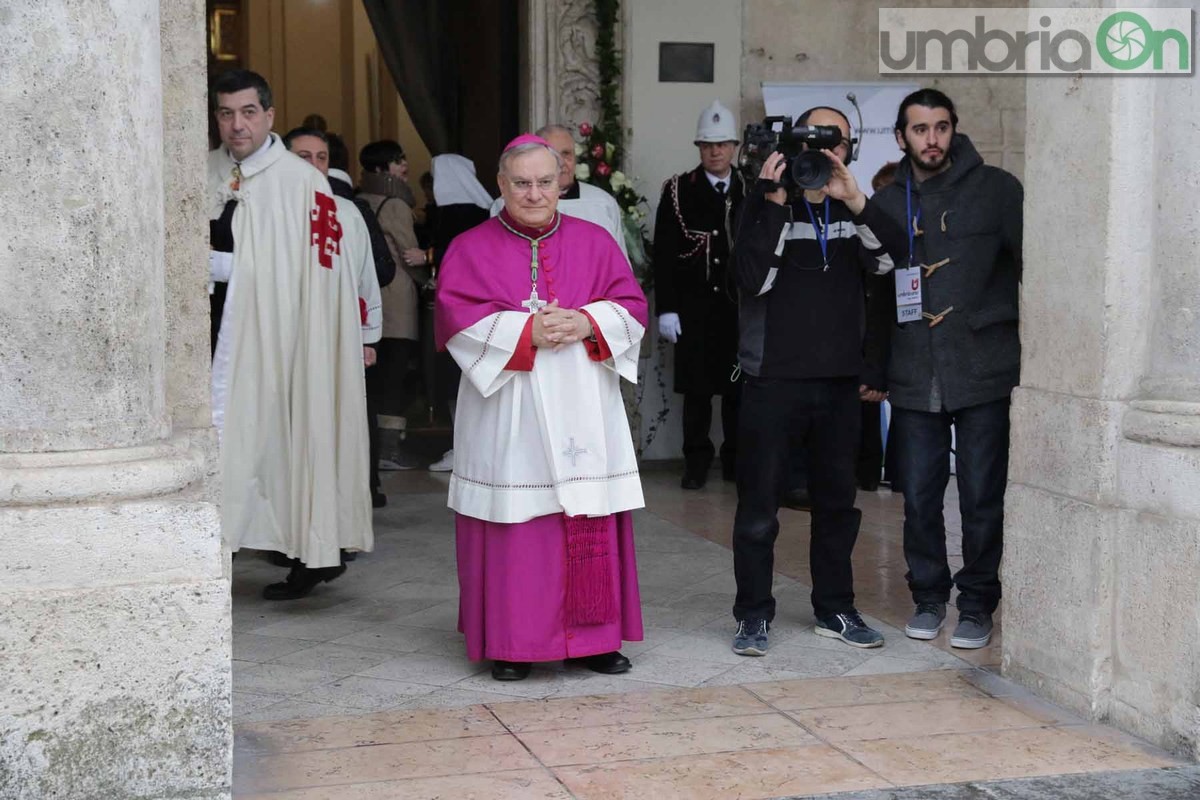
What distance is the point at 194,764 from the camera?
3645 millimetres

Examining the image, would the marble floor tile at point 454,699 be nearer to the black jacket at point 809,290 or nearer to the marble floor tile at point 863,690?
the marble floor tile at point 863,690

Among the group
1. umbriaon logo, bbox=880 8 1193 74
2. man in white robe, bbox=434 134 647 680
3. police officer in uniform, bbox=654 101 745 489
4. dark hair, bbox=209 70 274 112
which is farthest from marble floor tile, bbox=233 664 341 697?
police officer in uniform, bbox=654 101 745 489

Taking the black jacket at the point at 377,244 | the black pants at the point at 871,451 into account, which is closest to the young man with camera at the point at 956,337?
the black jacket at the point at 377,244

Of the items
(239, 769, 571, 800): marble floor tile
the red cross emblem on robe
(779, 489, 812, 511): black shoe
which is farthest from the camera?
(779, 489, 812, 511): black shoe

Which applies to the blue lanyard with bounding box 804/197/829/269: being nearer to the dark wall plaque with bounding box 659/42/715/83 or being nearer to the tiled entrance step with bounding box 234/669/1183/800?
the tiled entrance step with bounding box 234/669/1183/800

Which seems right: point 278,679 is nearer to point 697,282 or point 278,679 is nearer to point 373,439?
point 373,439

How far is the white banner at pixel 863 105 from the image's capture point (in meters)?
9.41

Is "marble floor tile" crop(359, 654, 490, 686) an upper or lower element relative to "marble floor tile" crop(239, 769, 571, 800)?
upper

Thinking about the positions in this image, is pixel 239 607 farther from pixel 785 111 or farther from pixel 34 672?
pixel 785 111

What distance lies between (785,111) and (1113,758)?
574cm

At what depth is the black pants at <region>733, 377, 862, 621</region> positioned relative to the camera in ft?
17.5

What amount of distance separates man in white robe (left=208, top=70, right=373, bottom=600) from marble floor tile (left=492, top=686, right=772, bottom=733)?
1623mm

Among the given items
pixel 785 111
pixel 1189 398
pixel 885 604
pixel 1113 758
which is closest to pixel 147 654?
pixel 1113 758

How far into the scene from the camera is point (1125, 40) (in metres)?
4.45
